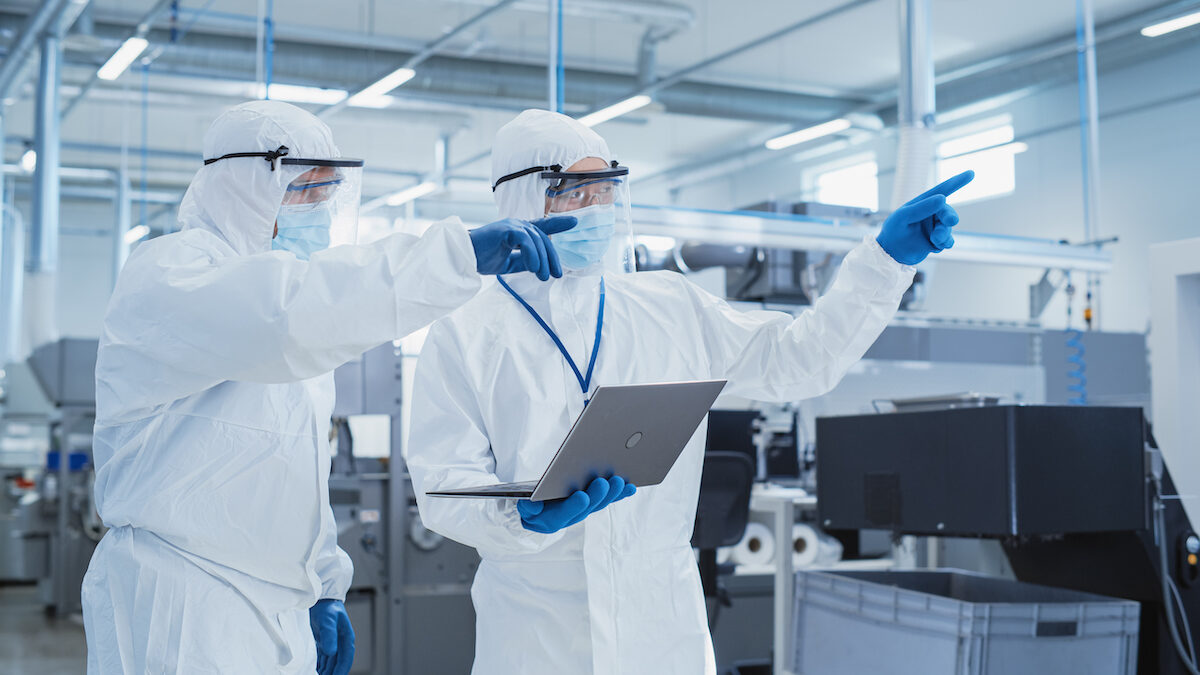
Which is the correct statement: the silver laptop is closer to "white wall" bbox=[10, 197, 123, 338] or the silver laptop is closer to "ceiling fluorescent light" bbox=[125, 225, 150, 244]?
"ceiling fluorescent light" bbox=[125, 225, 150, 244]

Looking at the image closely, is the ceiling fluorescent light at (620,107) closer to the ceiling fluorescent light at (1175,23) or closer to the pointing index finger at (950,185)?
the ceiling fluorescent light at (1175,23)

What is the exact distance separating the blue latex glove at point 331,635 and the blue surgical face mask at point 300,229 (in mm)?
536

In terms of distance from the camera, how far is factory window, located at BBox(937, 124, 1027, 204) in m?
7.93

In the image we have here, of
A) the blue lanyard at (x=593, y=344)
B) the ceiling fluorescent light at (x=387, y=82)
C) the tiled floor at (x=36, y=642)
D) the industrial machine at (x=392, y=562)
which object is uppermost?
the ceiling fluorescent light at (x=387, y=82)

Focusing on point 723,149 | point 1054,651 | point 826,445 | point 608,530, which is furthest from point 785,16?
point 608,530

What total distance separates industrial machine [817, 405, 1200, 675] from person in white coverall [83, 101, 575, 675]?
3.85 feet

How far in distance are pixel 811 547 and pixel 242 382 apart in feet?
9.90

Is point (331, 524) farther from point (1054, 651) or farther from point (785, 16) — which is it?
point (785, 16)

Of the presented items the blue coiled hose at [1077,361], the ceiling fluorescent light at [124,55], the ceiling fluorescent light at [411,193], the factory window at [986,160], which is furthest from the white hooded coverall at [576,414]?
the factory window at [986,160]

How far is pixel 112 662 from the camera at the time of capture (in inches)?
55.7

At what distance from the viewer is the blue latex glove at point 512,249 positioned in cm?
130

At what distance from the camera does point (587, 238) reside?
1.67m

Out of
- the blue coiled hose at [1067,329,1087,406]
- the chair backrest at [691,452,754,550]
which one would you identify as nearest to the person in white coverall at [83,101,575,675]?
the chair backrest at [691,452,754,550]

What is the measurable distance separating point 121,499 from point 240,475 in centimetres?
15
